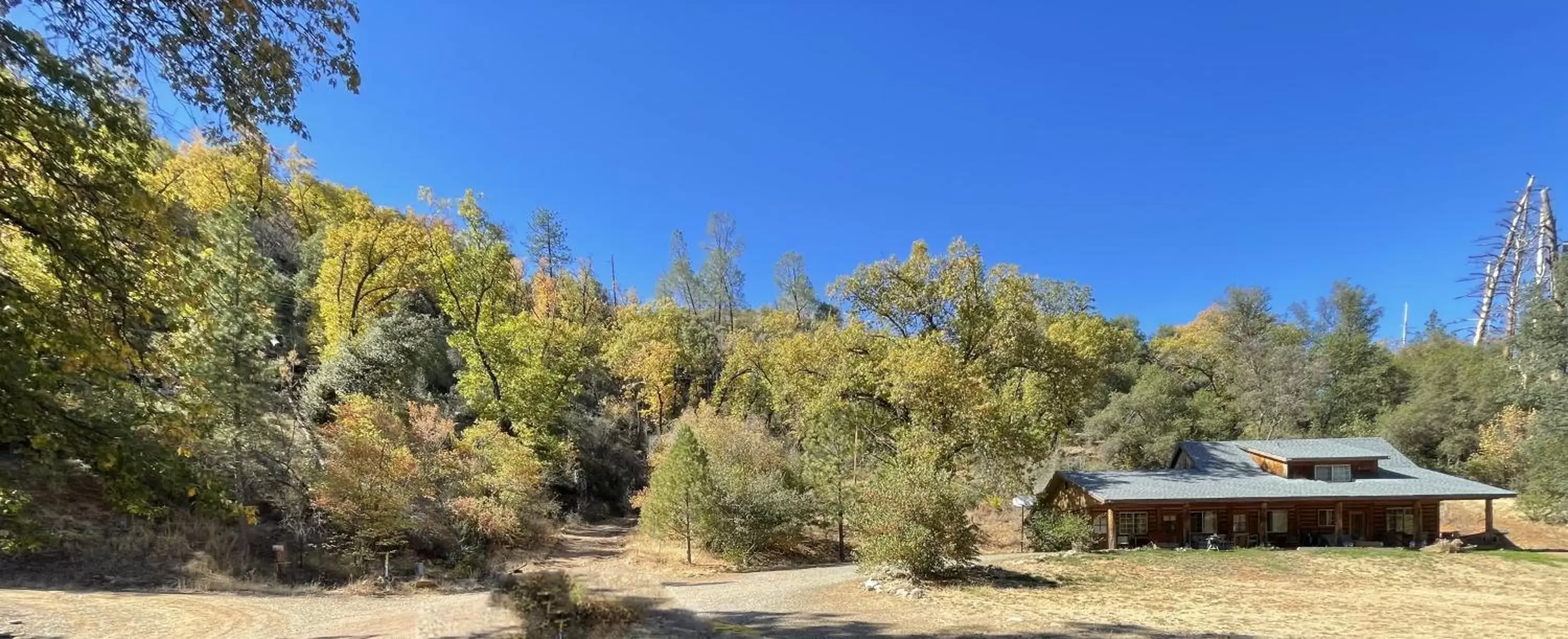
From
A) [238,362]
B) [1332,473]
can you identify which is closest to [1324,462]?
[1332,473]

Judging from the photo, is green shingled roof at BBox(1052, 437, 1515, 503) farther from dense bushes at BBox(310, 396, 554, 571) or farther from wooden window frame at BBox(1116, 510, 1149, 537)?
dense bushes at BBox(310, 396, 554, 571)

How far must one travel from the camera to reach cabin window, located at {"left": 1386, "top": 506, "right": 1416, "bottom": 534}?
25844 millimetres

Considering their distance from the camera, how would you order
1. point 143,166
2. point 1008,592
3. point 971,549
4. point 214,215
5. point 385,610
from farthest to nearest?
point 214,215, point 971,549, point 1008,592, point 385,610, point 143,166

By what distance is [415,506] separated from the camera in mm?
19406

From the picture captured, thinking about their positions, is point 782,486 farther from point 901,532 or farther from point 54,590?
point 54,590

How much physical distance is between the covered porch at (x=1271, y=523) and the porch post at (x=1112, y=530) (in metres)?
0.05

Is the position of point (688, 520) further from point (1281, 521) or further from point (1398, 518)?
point (1398, 518)

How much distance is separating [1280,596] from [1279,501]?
12.3m

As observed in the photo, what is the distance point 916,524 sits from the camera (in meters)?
16.3

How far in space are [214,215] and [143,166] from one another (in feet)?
58.6

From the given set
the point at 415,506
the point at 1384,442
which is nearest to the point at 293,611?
the point at 415,506

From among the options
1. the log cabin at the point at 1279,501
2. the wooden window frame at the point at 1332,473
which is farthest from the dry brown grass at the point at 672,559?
the wooden window frame at the point at 1332,473

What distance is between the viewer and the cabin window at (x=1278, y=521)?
85.0 ft

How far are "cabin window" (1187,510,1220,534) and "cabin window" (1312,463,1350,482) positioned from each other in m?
4.35
